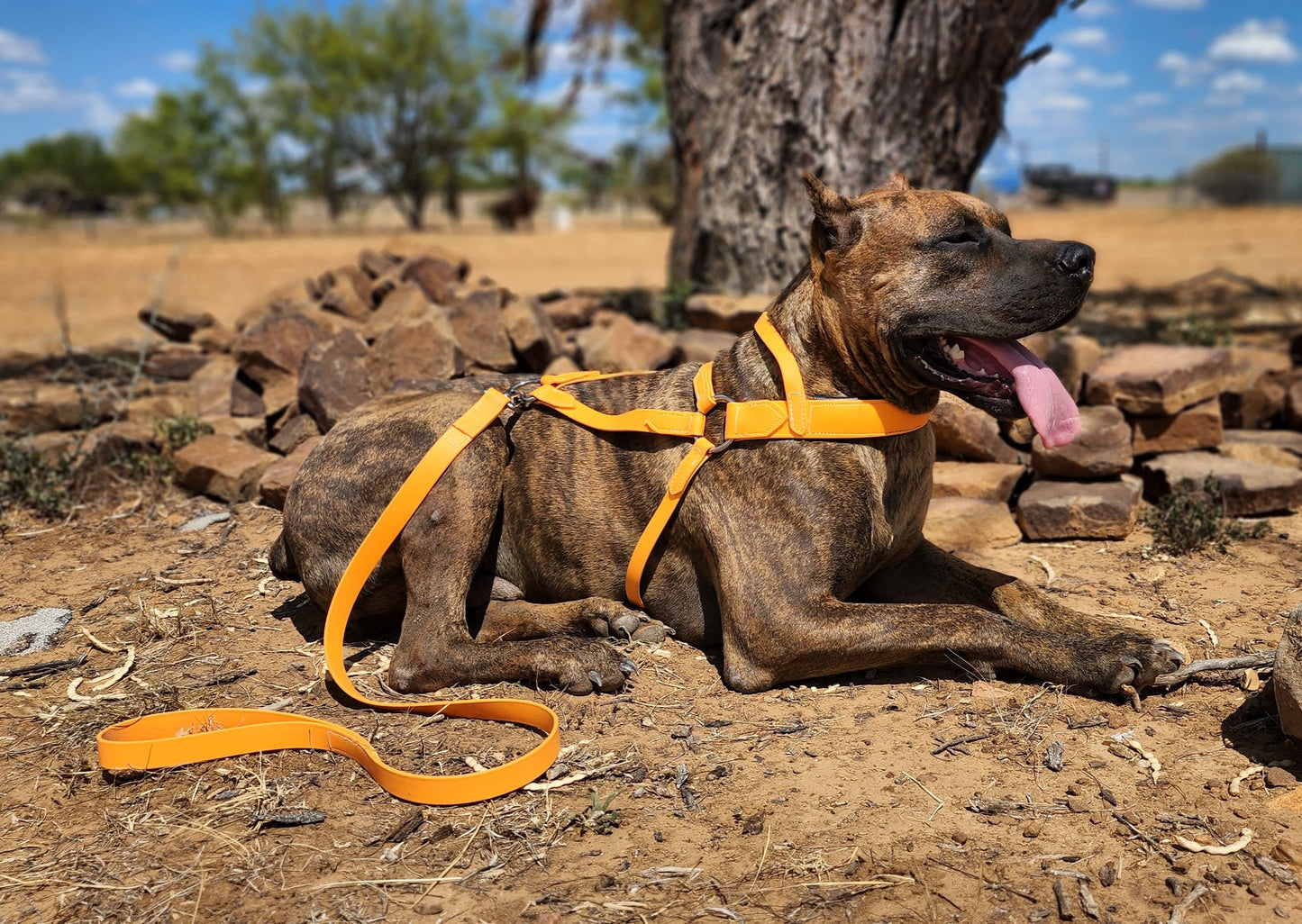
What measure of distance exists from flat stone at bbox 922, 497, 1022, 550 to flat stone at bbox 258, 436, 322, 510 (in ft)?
9.85

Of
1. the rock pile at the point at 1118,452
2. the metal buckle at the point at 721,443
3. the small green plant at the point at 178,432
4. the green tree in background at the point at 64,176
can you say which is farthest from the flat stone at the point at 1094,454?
the green tree in background at the point at 64,176

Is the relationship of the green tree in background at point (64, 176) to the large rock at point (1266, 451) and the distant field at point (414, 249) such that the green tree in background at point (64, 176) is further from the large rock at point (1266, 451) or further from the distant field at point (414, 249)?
the large rock at point (1266, 451)


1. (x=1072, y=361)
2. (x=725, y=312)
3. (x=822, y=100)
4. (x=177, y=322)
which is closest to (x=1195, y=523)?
(x=1072, y=361)

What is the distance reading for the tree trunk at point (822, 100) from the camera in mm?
6543

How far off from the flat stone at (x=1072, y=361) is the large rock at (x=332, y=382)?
12.0 feet

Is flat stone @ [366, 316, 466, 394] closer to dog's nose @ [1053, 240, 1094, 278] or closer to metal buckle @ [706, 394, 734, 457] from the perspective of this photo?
metal buckle @ [706, 394, 734, 457]

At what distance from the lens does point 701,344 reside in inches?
244

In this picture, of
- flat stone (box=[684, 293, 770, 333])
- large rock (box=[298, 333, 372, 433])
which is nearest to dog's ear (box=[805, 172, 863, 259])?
large rock (box=[298, 333, 372, 433])

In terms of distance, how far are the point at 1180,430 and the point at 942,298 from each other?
2.64 meters

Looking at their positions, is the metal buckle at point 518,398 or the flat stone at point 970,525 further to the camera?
the flat stone at point 970,525

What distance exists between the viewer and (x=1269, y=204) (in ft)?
130

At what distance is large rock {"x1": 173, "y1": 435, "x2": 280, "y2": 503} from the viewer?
17.5 ft

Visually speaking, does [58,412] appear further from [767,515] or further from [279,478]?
[767,515]

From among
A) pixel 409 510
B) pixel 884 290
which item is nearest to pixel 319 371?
pixel 409 510
